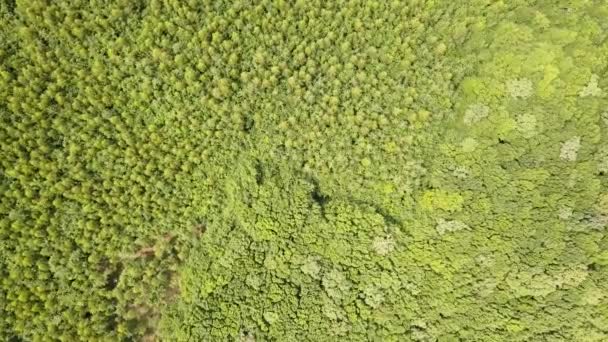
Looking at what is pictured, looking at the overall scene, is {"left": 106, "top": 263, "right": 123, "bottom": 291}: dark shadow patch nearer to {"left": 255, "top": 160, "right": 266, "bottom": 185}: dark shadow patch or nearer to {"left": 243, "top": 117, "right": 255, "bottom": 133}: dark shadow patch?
{"left": 255, "top": 160, "right": 266, "bottom": 185}: dark shadow patch

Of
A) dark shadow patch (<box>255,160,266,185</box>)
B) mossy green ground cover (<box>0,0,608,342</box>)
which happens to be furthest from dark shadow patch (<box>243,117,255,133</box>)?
dark shadow patch (<box>255,160,266,185</box>)

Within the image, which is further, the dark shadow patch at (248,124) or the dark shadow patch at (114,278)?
the dark shadow patch at (248,124)

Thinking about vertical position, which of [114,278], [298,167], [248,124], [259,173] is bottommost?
[114,278]

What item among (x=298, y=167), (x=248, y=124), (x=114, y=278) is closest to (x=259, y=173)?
(x=298, y=167)

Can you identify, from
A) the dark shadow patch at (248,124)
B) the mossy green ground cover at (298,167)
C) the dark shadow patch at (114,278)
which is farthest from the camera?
the dark shadow patch at (248,124)

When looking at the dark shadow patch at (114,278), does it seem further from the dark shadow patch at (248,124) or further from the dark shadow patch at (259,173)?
the dark shadow patch at (248,124)

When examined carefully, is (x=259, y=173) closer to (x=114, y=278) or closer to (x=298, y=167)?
(x=298, y=167)

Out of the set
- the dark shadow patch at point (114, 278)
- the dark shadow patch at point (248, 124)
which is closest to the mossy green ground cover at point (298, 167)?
the dark shadow patch at point (248, 124)

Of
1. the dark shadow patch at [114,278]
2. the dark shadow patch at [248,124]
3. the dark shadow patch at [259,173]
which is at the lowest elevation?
the dark shadow patch at [114,278]

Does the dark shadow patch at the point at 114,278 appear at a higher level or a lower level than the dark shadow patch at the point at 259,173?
lower
